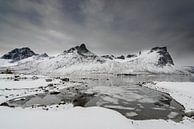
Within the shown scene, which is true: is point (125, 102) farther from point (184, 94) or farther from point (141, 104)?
point (184, 94)

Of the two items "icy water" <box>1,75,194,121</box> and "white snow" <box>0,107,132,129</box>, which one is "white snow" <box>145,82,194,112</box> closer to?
"icy water" <box>1,75,194,121</box>

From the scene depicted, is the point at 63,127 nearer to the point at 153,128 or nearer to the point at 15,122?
the point at 15,122

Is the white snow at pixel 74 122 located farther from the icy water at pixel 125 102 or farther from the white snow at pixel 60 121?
the icy water at pixel 125 102

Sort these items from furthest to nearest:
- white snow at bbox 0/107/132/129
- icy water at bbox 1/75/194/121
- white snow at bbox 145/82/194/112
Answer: white snow at bbox 145/82/194/112 → icy water at bbox 1/75/194/121 → white snow at bbox 0/107/132/129

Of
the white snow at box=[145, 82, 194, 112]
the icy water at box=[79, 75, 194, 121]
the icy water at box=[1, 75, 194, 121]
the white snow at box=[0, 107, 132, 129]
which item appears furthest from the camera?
the white snow at box=[145, 82, 194, 112]

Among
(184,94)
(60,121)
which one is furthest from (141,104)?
(60,121)

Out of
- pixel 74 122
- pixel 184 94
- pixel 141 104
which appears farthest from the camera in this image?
pixel 184 94

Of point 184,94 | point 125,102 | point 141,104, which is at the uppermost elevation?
point 184,94

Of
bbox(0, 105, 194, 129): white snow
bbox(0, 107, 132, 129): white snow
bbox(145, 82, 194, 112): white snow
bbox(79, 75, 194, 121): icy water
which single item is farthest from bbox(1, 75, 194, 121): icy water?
bbox(0, 107, 132, 129): white snow

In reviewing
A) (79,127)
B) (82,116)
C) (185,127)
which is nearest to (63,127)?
(79,127)

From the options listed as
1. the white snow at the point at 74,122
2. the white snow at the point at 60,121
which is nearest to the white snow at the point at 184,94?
the white snow at the point at 74,122

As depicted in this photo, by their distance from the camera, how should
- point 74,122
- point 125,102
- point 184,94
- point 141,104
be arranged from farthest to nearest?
point 184,94 → point 125,102 → point 141,104 → point 74,122

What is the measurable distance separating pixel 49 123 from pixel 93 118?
429 centimetres

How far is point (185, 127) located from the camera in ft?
47.7
